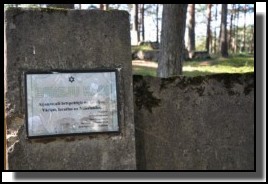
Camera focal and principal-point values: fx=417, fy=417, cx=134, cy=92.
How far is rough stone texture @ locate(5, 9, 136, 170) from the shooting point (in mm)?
3373

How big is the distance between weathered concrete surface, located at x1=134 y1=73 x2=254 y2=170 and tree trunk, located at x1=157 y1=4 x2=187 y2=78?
4.72 m

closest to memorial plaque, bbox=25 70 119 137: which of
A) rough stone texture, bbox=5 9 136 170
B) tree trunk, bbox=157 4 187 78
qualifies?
rough stone texture, bbox=5 9 136 170

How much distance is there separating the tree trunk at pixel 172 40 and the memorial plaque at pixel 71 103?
533cm

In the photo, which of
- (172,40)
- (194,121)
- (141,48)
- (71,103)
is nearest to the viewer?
(71,103)

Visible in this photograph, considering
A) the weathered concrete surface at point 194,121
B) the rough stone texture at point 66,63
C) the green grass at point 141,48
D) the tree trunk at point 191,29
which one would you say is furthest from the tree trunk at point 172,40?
the tree trunk at point 191,29

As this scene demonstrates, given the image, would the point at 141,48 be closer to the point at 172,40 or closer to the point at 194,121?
the point at 172,40

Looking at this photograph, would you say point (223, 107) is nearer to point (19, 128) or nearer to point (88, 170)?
point (88, 170)

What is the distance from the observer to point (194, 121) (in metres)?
3.95

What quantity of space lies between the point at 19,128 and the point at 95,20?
1090 mm

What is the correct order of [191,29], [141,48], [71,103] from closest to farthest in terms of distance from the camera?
[71,103] → [141,48] → [191,29]

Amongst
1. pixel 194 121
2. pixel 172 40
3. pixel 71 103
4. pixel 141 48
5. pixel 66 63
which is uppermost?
pixel 141 48

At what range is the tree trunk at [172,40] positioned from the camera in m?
8.76

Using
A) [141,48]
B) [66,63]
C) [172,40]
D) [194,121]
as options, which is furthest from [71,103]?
[141,48]

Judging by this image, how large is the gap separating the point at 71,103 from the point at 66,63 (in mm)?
336
